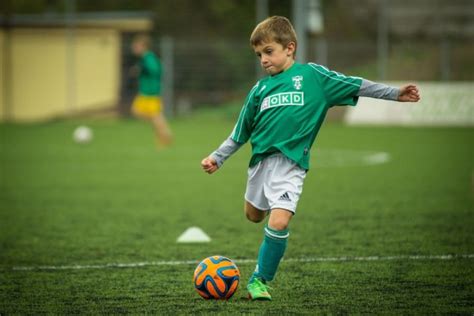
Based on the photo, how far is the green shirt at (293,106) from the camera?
536 centimetres

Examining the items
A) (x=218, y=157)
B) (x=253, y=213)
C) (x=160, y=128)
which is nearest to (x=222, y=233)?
(x=253, y=213)

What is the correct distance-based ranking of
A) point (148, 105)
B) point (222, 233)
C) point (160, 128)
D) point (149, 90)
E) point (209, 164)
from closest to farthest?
point (209, 164) → point (222, 233) → point (160, 128) → point (148, 105) → point (149, 90)

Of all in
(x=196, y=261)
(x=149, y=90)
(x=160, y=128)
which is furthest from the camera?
(x=149, y=90)

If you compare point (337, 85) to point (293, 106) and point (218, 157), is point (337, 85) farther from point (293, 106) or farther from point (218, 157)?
point (218, 157)

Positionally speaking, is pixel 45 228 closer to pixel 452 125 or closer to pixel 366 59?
pixel 452 125

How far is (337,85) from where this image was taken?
546cm

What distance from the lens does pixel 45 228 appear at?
27.6ft

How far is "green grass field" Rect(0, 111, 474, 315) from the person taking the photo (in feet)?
17.2

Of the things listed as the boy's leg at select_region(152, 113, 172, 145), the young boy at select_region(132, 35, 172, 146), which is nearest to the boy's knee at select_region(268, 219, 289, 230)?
the boy's leg at select_region(152, 113, 172, 145)

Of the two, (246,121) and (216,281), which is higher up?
(246,121)

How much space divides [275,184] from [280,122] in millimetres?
365

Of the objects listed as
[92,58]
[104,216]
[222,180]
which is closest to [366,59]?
[92,58]

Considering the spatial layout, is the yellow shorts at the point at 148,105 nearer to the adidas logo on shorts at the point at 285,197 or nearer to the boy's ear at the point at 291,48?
the boy's ear at the point at 291,48

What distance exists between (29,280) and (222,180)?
6.92 metres
